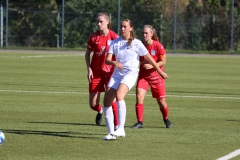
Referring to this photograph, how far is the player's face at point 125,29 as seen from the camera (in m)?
10.9

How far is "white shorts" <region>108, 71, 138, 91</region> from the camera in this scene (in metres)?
10.9

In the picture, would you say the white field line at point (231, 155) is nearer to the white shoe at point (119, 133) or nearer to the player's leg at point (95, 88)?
the white shoe at point (119, 133)

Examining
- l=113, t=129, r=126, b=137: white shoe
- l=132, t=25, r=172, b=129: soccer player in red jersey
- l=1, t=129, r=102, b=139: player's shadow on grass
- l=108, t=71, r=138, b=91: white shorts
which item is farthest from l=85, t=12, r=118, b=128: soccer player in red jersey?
l=113, t=129, r=126, b=137: white shoe

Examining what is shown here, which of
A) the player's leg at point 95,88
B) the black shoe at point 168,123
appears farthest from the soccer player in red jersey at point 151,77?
the player's leg at point 95,88

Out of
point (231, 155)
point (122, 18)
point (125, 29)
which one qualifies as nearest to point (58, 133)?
point (125, 29)

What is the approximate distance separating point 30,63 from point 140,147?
21700mm

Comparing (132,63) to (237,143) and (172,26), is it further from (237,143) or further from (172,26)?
(172,26)

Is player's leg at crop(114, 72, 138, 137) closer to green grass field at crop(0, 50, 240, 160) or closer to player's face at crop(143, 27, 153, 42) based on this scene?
green grass field at crop(0, 50, 240, 160)

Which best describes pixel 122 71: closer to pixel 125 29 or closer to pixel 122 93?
pixel 122 93

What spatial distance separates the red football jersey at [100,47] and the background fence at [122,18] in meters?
31.0

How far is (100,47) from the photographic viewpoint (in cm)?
1238

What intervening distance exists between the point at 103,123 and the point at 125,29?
2889mm

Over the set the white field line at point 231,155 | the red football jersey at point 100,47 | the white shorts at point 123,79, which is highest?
the red football jersey at point 100,47

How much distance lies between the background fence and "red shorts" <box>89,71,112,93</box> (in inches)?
1221
